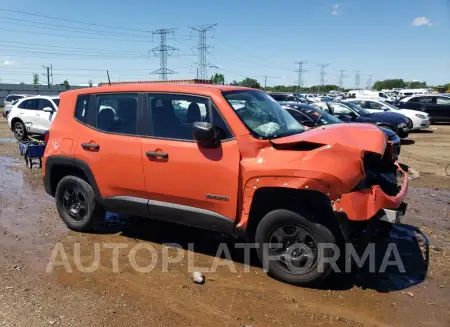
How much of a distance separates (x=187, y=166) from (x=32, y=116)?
12.8 m

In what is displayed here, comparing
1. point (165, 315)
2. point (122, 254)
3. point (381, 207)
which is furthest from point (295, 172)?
point (122, 254)

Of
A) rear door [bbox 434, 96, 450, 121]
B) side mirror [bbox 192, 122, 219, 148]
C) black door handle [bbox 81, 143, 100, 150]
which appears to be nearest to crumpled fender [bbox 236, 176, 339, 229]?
side mirror [bbox 192, 122, 219, 148]

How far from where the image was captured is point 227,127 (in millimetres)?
3992

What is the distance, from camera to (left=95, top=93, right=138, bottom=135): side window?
4.61m

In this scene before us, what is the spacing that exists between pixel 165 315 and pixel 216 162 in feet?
4.76

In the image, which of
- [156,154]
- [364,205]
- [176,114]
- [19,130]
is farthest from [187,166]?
[19,130]

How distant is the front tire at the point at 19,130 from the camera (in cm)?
1540

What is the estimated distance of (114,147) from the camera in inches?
182

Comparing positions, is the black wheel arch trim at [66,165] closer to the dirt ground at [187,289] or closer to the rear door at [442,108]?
the dirt ground at [187,289]

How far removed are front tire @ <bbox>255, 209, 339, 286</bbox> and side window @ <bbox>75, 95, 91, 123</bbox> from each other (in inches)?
103

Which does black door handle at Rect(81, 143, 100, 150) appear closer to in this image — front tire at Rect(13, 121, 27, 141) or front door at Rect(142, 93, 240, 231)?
front door at Rect(142, 93, 240, 231)

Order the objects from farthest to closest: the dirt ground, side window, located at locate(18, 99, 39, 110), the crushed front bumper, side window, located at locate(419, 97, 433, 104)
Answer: side window, located at locate(419, 97, 433, 104)
side window, located at locate(18, 99, 39, 110)
the crushed front bumper
the dirt ground

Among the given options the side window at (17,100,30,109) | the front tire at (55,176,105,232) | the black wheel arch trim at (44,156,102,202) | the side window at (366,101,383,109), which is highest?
the side window at (366,101,383,109)

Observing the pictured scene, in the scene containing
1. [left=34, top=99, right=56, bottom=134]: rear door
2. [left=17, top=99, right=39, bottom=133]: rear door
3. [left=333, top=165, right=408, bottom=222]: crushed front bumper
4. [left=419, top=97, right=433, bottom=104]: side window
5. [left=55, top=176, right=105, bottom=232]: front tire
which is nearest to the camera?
[left=333, top=165, right=408, bottom=222]: crushed front bumper
